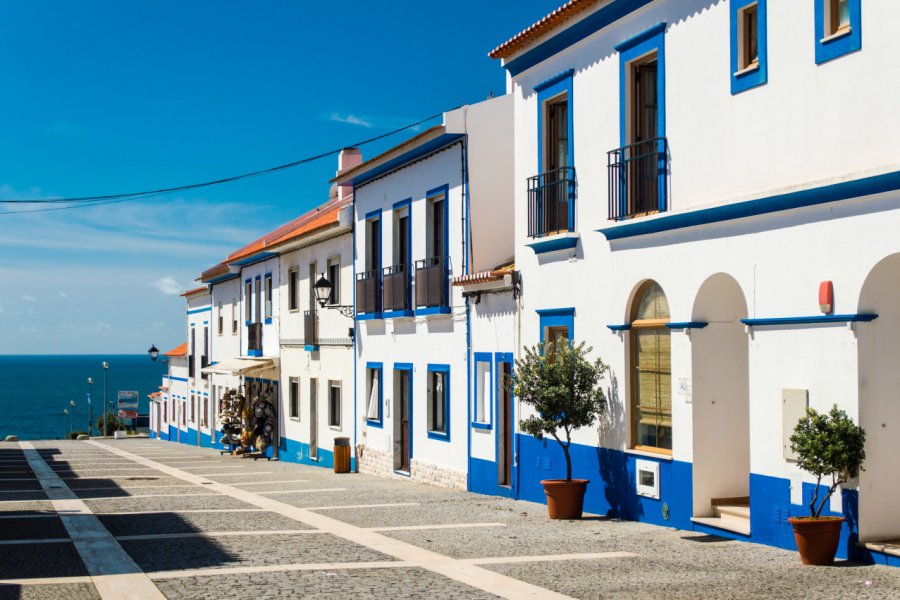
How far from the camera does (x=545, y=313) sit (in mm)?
16234

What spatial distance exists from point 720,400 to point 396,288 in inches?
411

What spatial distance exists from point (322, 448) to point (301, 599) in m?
19.0

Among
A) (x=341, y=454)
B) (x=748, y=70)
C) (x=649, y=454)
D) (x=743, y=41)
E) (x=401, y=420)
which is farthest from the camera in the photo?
(x=341, y=454)

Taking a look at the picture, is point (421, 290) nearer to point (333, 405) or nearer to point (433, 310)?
point (433, 310)

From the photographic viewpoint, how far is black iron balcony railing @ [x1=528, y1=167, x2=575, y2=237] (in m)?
15.5

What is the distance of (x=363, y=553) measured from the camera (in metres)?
11.6

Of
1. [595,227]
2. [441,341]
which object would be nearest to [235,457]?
[441,341]

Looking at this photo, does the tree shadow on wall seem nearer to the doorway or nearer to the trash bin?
the doorway

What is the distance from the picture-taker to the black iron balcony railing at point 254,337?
34188mm

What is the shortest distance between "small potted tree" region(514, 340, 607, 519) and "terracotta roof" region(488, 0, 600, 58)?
4.54 meters

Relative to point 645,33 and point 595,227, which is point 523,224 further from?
point 645,33

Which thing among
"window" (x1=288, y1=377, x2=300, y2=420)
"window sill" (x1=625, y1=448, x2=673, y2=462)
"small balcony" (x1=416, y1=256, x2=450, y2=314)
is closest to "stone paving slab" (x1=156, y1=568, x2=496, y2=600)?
"window sill" (x1=625, y1=448, x2=673, y2=462)

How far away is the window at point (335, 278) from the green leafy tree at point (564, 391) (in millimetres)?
12478

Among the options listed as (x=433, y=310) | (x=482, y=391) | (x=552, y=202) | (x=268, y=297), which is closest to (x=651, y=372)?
(x=552, y=202)
